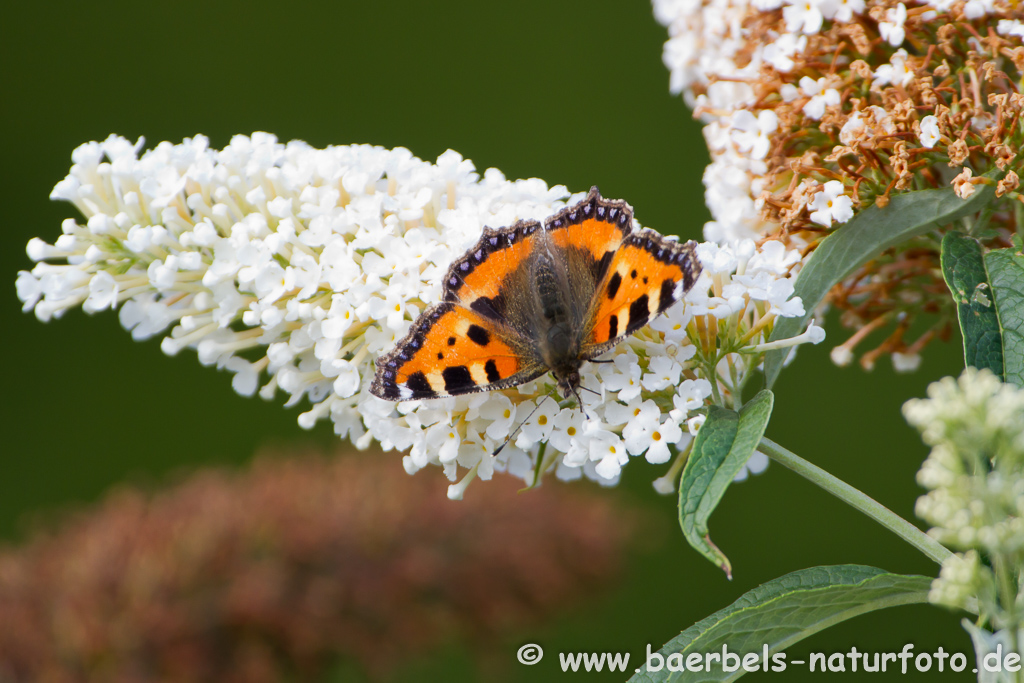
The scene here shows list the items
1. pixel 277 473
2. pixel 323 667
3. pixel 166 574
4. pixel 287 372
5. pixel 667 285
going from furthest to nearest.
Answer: pixel 277 473 → pixel 323 667 → pixel 166 574 → pixel 287 372 → pixel 667 285

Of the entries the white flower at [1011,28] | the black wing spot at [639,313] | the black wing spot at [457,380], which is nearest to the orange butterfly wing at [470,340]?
the black wing spot at [457,380]

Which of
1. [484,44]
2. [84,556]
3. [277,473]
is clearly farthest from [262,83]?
[84,556]

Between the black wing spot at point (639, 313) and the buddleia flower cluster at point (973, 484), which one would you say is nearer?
the buddleia flower cluster at point (973, 484)

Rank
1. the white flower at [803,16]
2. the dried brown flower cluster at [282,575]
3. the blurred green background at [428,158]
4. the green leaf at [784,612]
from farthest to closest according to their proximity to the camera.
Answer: the blurred green background at [428,158] < the dried brown flower cluster at [282,575] < the white flower at [803,16] < the green leaf at [784,612]

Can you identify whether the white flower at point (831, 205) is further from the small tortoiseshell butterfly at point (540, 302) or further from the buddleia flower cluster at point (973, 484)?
the buddleia flower cluster at point (973, 484)

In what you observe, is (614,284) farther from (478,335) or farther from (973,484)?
(973,484)

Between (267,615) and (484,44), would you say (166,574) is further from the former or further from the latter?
(484,44)

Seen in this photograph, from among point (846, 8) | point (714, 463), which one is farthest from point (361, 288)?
point (846, 8)
